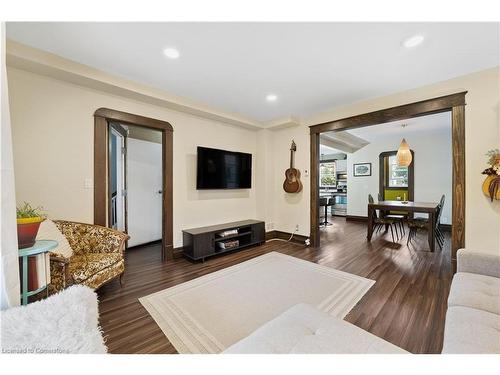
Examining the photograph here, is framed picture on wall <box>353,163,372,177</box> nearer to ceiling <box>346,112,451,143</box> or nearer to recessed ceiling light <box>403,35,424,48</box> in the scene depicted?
ceiling <box>346,112,451,143</box>

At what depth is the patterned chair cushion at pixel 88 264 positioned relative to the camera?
1.85m

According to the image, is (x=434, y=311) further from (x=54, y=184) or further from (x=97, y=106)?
(x=97, y=106)

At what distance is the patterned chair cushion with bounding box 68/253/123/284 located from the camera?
1854 mm

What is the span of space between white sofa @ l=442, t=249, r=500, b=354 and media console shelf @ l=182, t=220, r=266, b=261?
2.70 meters

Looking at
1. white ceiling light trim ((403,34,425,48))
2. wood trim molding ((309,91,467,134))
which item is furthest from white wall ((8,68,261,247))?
white ceiling light trim ((403,34,425,48))

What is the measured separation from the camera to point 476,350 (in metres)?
0.95

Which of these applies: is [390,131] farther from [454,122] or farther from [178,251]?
[178,251]

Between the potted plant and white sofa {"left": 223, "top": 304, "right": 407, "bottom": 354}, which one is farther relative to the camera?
the potted plant

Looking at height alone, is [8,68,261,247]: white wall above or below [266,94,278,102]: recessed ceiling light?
below

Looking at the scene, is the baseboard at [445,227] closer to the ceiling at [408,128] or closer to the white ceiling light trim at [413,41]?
the ceiling at [408,128]

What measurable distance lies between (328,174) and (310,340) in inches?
333

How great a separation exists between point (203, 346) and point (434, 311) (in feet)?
6.61

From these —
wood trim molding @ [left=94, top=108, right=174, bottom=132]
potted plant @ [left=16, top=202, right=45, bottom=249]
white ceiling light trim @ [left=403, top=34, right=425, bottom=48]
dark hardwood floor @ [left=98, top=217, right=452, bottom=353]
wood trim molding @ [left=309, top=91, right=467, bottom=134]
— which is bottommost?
dark hardwood floor @ [left=98, top=217, right=452, bottom=353]

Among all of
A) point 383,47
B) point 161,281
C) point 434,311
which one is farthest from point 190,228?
point 383,47
